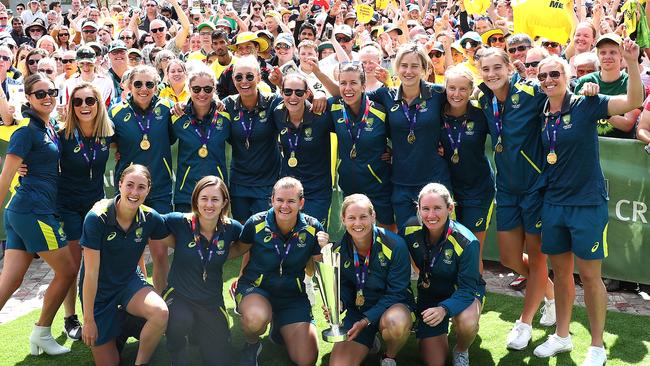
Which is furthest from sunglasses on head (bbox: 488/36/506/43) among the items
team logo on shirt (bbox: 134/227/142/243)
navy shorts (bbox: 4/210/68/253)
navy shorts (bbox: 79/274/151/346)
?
navy shorts (bbox: 4/210/68/253)

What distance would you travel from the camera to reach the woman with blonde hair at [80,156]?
18.7 ft

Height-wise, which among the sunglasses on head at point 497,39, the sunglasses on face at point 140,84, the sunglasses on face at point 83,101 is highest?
the sunglasses on head at point 497,39

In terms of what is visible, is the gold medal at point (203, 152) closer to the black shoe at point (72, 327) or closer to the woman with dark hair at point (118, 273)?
the woman with dark hair at point (118, 273)

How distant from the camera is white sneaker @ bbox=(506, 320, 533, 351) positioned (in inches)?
222

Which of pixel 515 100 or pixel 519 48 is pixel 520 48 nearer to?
pixel 519 48

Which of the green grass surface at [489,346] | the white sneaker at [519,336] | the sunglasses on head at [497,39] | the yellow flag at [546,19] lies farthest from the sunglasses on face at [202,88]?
the yellow flag at [546,19]

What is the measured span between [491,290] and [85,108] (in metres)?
4.10

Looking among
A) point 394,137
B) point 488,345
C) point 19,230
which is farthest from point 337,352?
point 19,230

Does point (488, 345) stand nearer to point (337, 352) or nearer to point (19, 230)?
point (337, 352)

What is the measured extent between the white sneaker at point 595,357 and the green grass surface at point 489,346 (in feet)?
0.44

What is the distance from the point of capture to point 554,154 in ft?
17.0

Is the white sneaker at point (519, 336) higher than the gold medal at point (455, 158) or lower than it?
lower

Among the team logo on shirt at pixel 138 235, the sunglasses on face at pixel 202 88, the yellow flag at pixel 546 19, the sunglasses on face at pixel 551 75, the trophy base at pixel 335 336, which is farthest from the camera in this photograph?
the yellow flag at pixel 546 19

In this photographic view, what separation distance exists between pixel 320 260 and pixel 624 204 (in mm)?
3068
